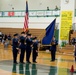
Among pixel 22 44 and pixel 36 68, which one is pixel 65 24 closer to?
pixel 22 44

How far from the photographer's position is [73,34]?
28312 mm

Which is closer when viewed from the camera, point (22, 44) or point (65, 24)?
point (22, 44)

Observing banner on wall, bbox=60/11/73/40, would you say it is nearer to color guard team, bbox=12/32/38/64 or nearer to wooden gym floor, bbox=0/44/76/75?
wooden gym floor, bbox=0/44/76/75

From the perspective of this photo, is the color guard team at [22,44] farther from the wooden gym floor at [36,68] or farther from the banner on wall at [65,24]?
the banner on wall at [65,24]

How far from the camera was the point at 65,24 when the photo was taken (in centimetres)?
3006

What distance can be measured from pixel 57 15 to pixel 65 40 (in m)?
3.26

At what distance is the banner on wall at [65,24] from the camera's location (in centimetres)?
2981

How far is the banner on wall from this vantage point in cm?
2981

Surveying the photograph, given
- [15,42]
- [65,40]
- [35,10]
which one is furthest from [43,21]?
[15,42]

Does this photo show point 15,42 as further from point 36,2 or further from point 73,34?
Answer: point 36,2

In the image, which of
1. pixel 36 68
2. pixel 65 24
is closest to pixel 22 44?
pixel 36 68

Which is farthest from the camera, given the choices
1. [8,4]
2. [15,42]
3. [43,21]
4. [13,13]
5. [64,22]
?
[8,4]

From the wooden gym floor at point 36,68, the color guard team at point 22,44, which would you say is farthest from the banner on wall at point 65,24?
the color guard team at point 22,44

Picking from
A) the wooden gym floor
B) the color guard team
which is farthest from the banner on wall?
the color guard team
